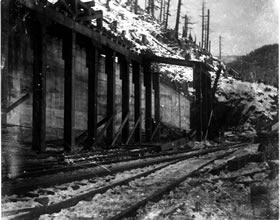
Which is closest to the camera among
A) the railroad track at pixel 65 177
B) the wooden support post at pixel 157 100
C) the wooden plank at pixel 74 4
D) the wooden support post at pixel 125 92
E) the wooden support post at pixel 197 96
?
the railroad track at pixel 65 177

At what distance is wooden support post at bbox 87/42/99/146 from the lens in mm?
9764

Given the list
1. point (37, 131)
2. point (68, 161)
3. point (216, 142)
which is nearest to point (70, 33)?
point (37, 131)

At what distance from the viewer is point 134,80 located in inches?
535

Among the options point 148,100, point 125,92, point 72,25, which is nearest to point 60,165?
point 72,25

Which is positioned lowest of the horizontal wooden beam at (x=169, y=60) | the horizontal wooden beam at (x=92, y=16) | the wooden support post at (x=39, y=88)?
the wooden support post at (x=39, y=88)

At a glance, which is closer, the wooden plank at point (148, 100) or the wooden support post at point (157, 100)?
the wooden plank at point (148, 100)

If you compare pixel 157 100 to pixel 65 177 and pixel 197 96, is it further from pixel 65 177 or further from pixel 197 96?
pixel 65 177

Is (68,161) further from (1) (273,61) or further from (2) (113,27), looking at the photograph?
(2) (113,27)

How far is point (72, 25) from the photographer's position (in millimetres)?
8977

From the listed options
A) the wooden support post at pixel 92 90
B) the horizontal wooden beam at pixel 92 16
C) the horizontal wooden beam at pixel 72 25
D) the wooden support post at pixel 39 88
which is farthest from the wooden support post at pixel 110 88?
the wooden support post at pixel 39 88

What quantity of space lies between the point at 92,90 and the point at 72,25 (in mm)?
2022

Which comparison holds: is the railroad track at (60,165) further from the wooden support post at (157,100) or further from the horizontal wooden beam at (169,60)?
the wooden support post at (157,100)

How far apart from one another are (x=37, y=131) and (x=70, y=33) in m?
3.02

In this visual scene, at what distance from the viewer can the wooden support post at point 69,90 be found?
862 cm
